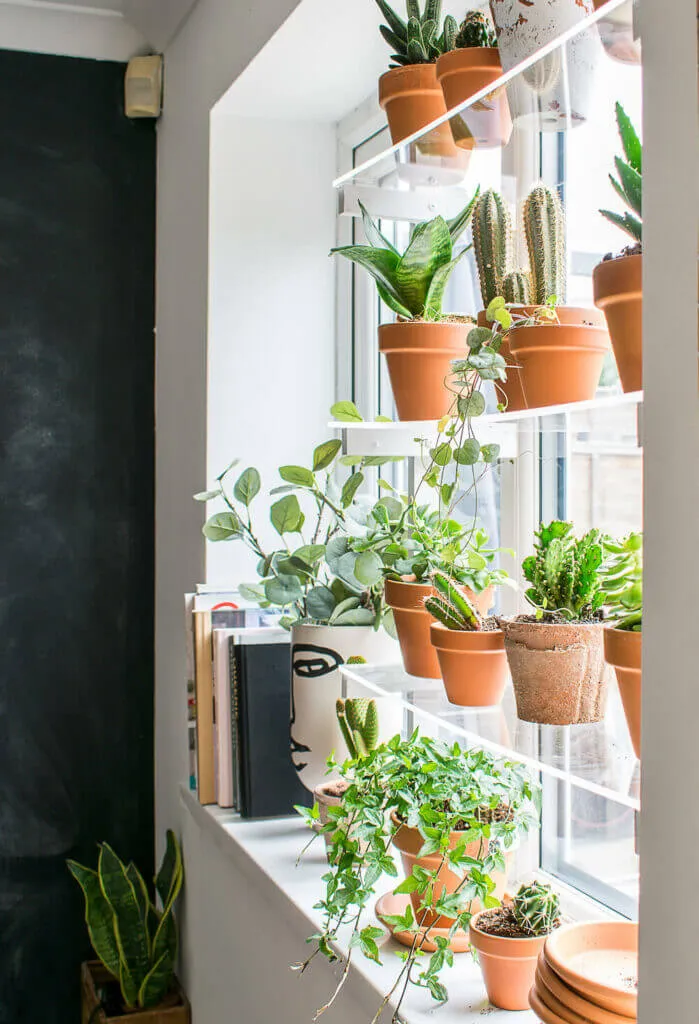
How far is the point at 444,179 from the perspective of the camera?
4.73 feet

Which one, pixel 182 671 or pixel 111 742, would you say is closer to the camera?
pixel 182 671

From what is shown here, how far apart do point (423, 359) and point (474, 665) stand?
417mm

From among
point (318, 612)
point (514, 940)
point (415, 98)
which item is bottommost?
point (514, 940)

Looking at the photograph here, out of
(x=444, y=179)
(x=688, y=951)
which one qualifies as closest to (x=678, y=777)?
(x=688, y=951)

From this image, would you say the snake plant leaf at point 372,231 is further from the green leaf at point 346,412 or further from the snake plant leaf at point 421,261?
the green leaf at point 346,412

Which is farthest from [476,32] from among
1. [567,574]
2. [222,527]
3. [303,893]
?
[303,893]

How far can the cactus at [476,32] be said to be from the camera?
122cm

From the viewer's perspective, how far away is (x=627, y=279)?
88 centimetres

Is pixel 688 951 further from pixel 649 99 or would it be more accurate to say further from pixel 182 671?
pixel 182 671

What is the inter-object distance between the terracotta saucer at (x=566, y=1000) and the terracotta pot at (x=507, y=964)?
12cm

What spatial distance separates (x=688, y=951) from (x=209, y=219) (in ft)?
5.57

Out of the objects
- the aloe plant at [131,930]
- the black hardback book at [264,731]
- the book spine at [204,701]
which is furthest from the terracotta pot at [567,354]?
the aloe plant at [131,930]

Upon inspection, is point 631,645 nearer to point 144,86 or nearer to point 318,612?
point 318,612

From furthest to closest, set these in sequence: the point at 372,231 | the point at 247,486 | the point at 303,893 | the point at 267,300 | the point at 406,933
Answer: the point at 267,300, the point at 247,486, the point at 303,893, the point at 372,231, the point at 406,933
